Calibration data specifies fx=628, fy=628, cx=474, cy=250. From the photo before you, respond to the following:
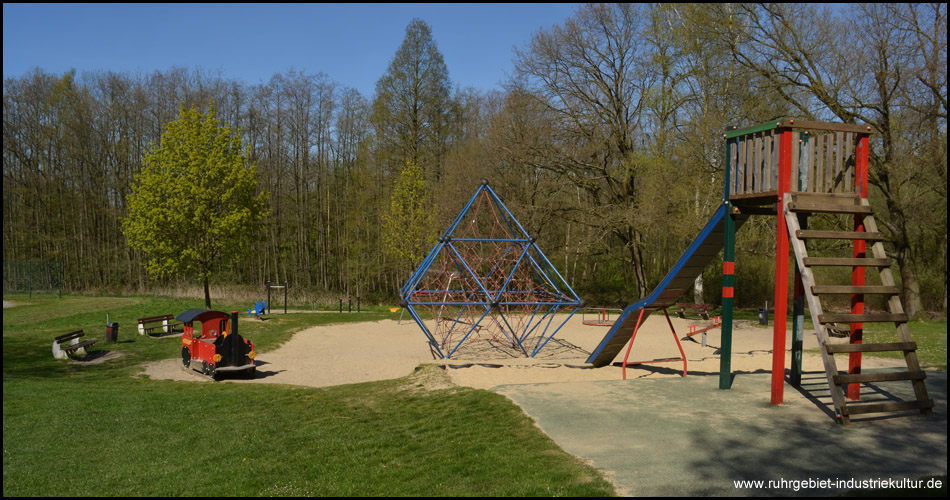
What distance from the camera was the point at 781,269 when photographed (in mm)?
7562

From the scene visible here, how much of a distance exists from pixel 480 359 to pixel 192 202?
15.0m

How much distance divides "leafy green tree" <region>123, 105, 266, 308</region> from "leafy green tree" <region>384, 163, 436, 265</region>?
24.0 feet

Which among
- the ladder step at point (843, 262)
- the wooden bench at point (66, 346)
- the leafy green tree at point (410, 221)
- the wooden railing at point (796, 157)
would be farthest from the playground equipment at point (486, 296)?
the wooden bench at point (66, 346)

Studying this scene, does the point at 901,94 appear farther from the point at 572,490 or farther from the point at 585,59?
the point at 572,490

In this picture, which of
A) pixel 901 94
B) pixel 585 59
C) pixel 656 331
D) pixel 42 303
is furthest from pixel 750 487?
pixel 42 303

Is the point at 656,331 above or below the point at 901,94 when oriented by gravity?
below

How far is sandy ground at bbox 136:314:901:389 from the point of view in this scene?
1102 cm

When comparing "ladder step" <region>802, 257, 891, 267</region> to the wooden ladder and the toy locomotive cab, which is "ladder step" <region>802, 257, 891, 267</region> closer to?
the wooden ladder

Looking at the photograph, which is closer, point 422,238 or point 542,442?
point 542,442

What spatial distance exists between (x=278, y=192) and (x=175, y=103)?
7849mm

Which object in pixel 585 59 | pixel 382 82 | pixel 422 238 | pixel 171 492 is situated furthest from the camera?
pixel 382 82

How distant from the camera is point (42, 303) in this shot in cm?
2591

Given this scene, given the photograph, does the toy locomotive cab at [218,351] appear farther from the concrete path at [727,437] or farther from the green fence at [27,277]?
the green fence at [27,277]

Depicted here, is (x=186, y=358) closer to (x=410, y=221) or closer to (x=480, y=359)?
(x=480, y=359)
